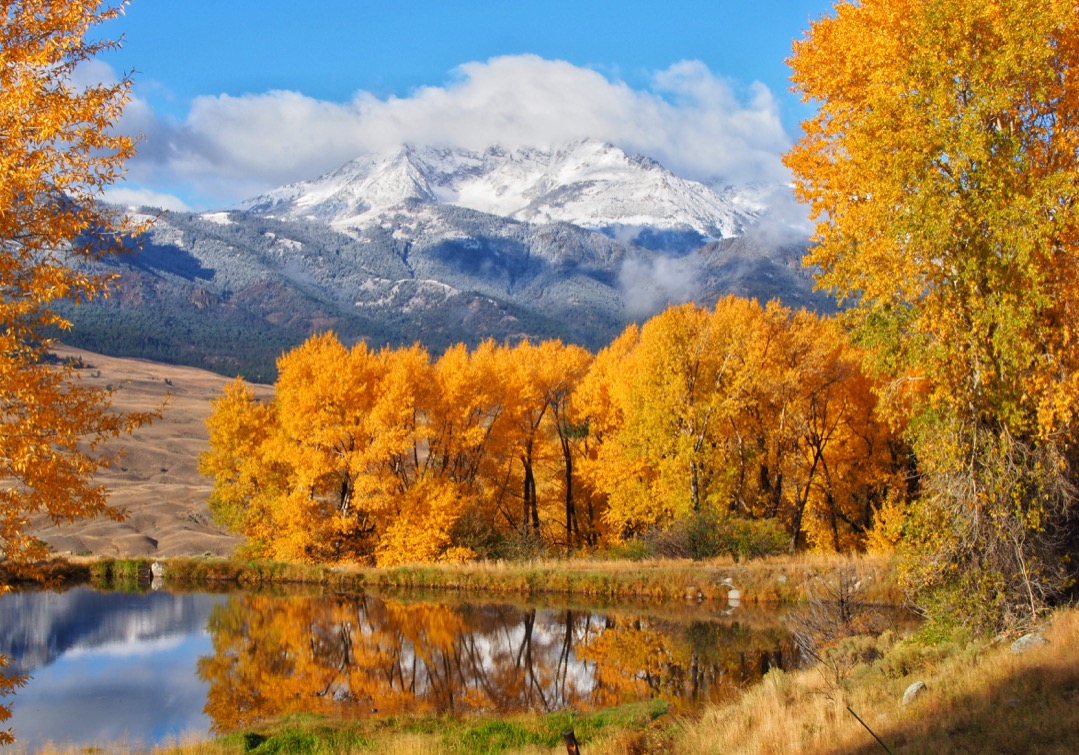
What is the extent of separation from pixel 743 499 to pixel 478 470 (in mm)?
15539

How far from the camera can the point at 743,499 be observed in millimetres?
46625

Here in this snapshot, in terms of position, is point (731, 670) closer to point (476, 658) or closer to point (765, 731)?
point (476, 658)

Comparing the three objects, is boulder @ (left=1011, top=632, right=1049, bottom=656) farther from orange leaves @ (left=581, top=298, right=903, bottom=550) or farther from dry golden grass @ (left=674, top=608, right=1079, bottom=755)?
orange leaves @ (left=581, top=298, right=903, bottom=550)

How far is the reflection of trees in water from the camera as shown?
23.5 metres

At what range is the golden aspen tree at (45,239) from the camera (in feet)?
39.4

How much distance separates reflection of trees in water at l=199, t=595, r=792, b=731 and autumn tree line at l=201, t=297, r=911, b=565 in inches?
388

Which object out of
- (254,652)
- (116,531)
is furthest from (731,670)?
(116,531)

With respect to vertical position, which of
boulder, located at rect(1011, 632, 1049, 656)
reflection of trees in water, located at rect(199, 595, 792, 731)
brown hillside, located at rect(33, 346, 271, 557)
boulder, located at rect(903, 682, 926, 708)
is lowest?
reflection of trees in water, located at rect(199, 595, 792, 731)

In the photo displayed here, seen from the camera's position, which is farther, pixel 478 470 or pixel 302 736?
pixel 478 470

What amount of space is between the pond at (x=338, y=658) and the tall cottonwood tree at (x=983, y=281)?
7995 mm

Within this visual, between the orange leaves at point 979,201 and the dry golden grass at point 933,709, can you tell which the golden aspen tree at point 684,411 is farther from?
the dry golden grass at point 933,709

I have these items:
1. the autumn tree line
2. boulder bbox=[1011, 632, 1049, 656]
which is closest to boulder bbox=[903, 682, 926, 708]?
boulder bbox=[1011, 632, 1049, 656]

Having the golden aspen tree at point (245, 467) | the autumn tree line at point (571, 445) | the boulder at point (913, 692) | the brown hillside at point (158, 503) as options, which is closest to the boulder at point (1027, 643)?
the boulder at point (913, 692)

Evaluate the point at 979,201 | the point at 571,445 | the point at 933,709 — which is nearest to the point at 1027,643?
the point at 933,709
